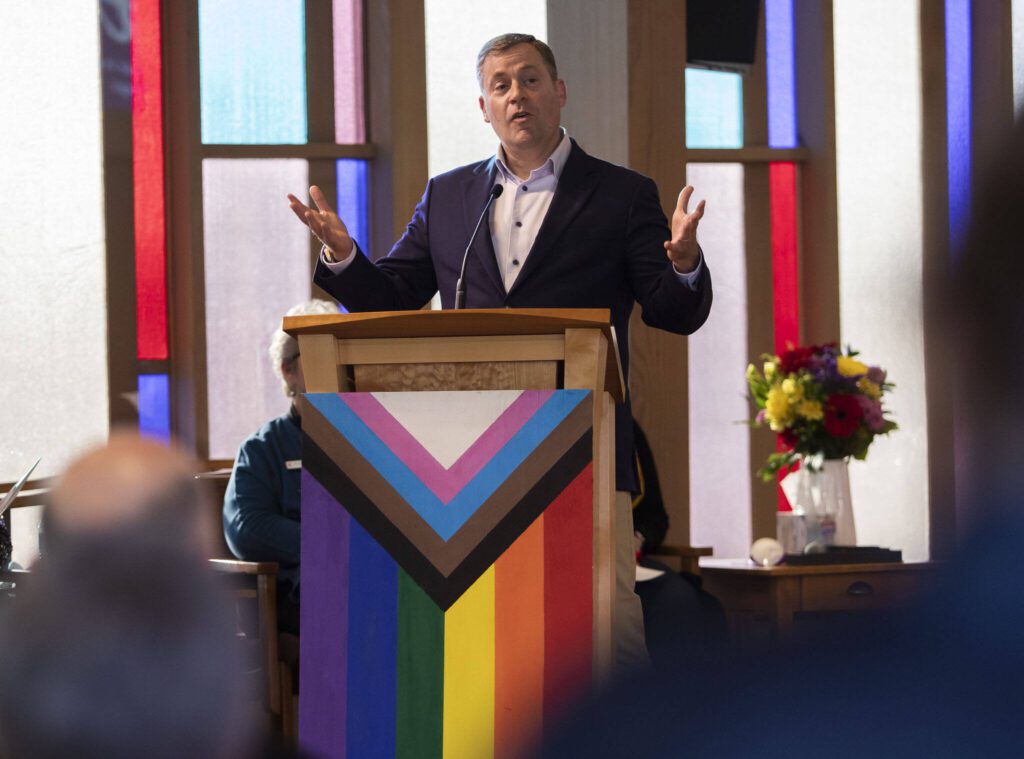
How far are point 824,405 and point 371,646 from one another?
8.41ft

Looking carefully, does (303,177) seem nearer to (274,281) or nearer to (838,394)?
(274,281)

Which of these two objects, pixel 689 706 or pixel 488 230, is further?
pixel 488 230

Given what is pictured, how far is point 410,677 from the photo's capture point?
67.6 inches

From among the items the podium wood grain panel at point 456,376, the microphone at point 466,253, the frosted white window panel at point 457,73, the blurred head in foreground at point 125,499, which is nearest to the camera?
the blurred head in foreground at point 125,499

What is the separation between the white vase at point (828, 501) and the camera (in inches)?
161

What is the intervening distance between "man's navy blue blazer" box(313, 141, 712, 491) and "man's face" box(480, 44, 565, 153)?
70 millimetres

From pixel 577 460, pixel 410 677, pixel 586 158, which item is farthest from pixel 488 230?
pixel 410 677

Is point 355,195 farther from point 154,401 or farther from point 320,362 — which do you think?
point 320,362

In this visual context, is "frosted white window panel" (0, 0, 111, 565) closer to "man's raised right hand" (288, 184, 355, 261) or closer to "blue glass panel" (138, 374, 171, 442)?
"blue glass panel" (138, 374, 171, 442)

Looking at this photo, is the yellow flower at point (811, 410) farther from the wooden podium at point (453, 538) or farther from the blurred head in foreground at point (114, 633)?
the blurred head in foreground at point (114, 633)

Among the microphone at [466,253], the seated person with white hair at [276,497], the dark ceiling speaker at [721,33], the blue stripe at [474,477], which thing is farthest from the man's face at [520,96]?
the dark ceiling speaker at [721,33]

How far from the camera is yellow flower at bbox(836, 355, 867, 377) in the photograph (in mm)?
4035

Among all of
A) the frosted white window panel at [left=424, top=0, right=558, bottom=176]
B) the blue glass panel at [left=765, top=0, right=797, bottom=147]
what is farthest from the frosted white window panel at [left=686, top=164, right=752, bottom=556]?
the frosted white window panel at [left=424, top=0, right=558, bottom=176]

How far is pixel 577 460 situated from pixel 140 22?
11.8 feet
